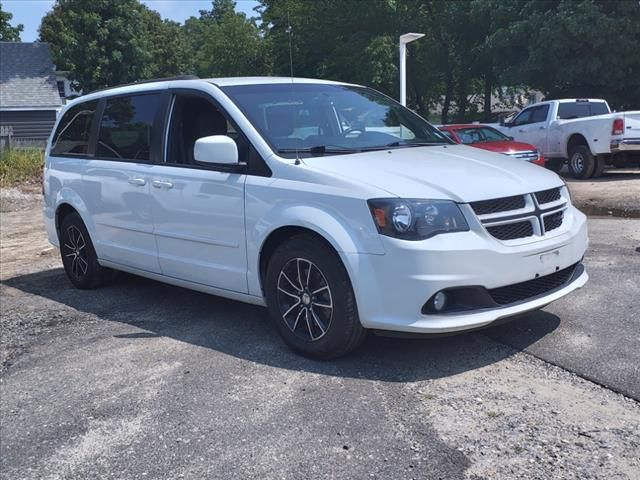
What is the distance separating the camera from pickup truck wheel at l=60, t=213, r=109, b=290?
6797 millimetres

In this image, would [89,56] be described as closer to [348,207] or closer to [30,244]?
[30,244]

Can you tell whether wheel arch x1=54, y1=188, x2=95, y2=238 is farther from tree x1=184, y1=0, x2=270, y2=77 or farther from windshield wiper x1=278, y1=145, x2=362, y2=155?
tree x1=184, y1=0, x2=270, y2=77

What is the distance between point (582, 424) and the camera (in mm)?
3512

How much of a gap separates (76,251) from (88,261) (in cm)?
25

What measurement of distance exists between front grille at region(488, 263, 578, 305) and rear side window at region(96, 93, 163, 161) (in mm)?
3080

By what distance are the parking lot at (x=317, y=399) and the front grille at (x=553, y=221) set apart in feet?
2.50

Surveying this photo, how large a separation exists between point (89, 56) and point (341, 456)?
3547 centimetres

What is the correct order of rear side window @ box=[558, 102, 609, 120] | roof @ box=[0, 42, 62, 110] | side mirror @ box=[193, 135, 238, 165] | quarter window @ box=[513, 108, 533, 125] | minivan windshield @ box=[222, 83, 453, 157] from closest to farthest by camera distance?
1. side mirror @ box=[193, 135, 238, 165]
2. minivan windshield @ box=[222, 83, 453, 157]
3. rear side window @ box=[558, 102, 609, 120]
4. quarter window @ box=[513, 108, 533, 125]
5. roof @ box=[0, 42, 62, 110]

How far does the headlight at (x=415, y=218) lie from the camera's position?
409 centimetres

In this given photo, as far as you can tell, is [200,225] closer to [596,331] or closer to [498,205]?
[498,205]

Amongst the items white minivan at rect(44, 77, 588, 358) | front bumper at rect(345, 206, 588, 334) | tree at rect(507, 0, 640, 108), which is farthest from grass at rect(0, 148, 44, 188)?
front bumper at rect(345, 206, 588, 334)

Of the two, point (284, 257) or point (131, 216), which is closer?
point (284, 257)

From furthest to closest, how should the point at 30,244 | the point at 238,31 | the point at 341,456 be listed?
the point at 238,31 → the point at 30,244 → the point at 341,456

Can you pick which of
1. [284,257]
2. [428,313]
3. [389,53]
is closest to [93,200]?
[284,257]
